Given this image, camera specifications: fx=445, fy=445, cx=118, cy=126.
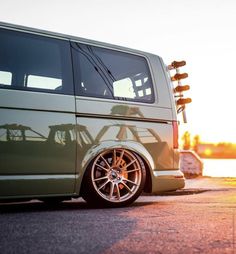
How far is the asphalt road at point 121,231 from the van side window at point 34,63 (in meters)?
1.49

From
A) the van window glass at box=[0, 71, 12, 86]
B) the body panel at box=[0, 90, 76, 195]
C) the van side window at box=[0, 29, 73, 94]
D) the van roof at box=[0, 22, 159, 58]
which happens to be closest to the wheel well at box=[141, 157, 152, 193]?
the body panel at box=[0, 90, 76, 195]

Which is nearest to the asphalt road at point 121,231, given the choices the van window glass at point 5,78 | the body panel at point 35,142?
the body panel at point 35,142

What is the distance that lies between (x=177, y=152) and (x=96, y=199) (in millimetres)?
1480

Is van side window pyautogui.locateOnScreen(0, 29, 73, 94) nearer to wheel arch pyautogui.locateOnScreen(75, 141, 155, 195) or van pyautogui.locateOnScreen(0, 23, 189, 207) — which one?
van pyautogui.locateOnScreen(0, 23, 189, 207)

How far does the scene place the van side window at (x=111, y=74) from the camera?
18.5ft

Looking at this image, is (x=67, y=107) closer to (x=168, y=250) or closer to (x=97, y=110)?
(x=97, y=110)

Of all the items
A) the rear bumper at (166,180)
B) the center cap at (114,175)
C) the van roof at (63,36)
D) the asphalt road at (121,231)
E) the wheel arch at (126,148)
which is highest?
the van roof at (63,36)

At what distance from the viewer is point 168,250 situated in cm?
302

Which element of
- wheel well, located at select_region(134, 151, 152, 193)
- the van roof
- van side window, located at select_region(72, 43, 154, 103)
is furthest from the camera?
wheel well, located at select_region(134, 151, 152, 193)

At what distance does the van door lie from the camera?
490 cm

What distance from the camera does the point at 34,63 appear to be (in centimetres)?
530

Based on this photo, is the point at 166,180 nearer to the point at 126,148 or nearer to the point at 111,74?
the point at 126,148

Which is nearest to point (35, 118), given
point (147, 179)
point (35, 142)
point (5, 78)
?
point (35, 142)

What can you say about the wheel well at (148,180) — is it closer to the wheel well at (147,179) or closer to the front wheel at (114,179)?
the wheel well at (147,179)
